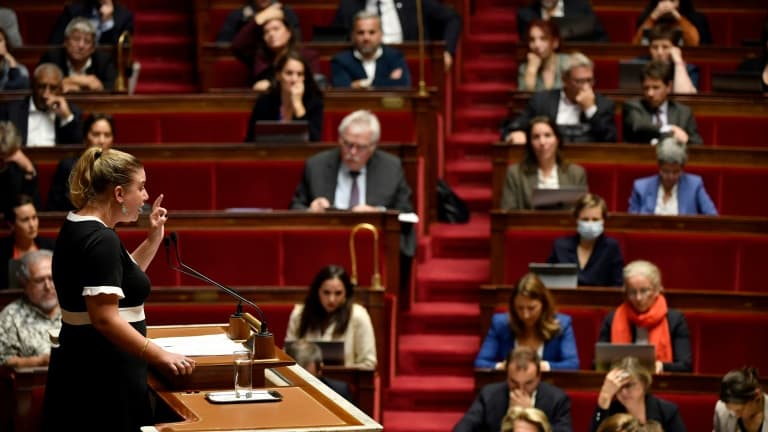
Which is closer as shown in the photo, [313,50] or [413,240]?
[413,240]

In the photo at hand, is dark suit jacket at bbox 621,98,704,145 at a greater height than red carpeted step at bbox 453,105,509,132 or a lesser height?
lesser

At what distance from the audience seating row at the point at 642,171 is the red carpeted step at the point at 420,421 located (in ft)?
2.38

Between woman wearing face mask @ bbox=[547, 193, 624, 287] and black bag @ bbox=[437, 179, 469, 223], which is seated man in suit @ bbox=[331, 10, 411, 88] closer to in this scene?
black bag @ bbox=[437, 179, 469, 223]

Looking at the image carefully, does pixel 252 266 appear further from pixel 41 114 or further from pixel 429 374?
pixel 41 114

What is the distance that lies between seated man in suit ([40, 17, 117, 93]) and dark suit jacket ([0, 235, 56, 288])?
3.50 ft

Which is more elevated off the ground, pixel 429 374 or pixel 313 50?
pixel 313 50

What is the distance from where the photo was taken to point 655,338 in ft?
13.2

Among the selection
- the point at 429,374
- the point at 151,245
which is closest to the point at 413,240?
the point at 429,374

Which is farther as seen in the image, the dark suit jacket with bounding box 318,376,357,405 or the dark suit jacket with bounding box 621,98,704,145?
the dark suit jacket with bounding box 621,98,704,145

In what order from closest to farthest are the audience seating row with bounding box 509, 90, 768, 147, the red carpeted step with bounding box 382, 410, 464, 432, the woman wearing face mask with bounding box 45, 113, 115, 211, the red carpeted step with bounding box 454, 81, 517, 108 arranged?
the red carpeted step with bounding box 382, 410, 464, 432 < the woman wearing face mask with bounding box 45, 113, 115, 211 < the audience seating row with bounding box 509, 90, 768, 147 < the red carpeted step with bounding box 454, 81, 517, 108

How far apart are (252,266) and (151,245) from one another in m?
1.93

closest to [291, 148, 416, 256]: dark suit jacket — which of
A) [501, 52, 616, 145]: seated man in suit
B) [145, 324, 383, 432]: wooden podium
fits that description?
[501, 52, 616, 145]: seated man in suit

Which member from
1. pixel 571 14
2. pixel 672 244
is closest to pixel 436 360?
pixel 672 244

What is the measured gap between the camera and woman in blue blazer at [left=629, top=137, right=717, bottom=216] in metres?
4.57
